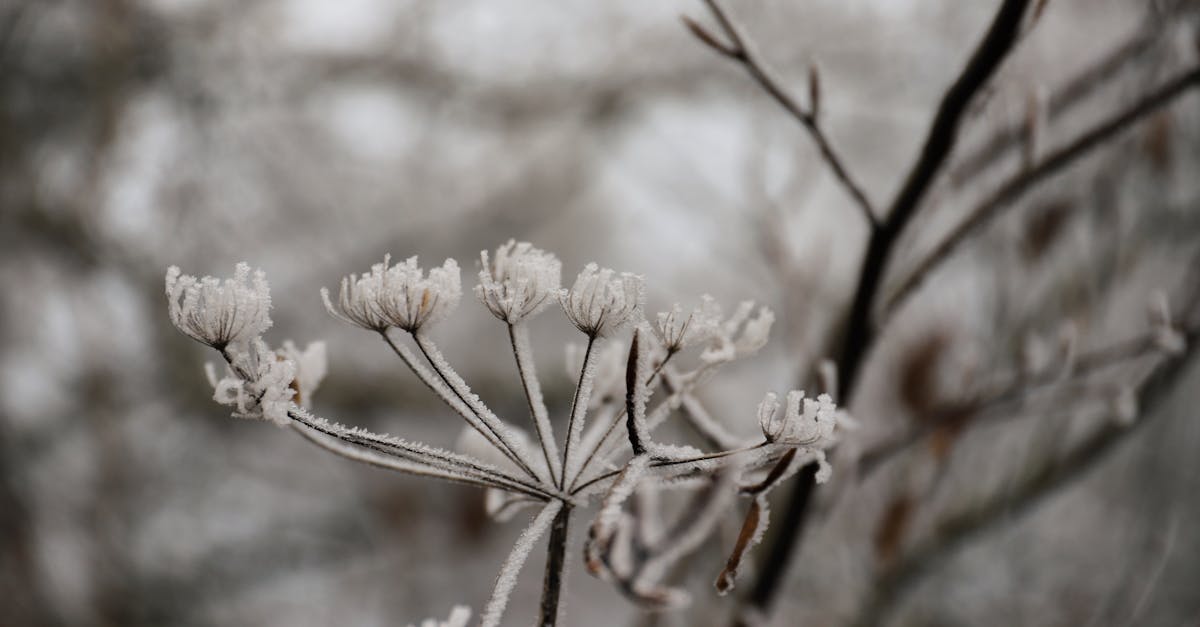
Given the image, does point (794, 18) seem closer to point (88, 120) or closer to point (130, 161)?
point (130, 161)

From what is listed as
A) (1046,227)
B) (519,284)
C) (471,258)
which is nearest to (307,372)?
(519,284)

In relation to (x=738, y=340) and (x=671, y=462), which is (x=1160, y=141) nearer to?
(x=738, y=340)

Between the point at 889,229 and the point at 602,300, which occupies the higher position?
the point at 889,229

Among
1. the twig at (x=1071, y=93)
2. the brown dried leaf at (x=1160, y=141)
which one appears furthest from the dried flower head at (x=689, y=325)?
the brown dried leaf at (x=1160, y=141)

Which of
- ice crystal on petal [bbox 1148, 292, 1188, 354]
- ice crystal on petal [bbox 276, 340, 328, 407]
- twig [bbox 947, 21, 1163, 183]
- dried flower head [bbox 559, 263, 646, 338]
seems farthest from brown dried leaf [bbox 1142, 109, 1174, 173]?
ice crystal on petal [bbox 276, 340, 328, 407]

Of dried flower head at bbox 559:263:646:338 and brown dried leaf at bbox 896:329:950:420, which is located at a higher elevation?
brown dried leaf at bbox 896:329:950:420

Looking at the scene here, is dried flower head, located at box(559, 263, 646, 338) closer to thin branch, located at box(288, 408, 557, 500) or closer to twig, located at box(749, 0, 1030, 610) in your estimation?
thin branch, located at box(288, 408, 557, 500)

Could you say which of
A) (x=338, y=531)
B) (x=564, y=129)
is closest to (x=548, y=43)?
(x=564, y=129)
